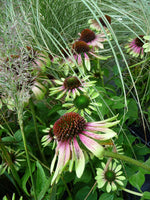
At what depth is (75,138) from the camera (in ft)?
1.22

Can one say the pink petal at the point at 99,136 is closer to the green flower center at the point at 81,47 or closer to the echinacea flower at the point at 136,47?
the green flower center at the point at 81,47

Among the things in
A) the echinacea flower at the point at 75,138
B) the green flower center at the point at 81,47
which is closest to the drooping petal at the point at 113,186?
the echinacea flower at the point at 75,138

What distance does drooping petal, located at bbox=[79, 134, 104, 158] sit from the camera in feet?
1.02

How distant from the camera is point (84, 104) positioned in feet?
1.85

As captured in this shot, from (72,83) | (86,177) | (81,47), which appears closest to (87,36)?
(81,47)

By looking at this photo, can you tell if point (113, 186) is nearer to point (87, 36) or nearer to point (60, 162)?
point (60, 162)

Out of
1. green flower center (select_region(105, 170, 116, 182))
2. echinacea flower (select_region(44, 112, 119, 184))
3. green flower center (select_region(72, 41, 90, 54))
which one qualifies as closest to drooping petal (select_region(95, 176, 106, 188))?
green flower center (select_region(105, 170, 116, 182))

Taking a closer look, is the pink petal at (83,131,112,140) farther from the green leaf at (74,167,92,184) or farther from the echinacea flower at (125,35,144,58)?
the echinacea flower at (125,35,144,58)

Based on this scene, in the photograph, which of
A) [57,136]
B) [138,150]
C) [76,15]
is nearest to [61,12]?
[76,15]

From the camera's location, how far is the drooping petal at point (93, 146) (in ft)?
1.02

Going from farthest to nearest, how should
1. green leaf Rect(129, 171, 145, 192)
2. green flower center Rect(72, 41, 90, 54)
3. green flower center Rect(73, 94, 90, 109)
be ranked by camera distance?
green flower center Rect(72, 41, 90, 54) < green flower center Rect(73, 94, 90, 109) < green leaf Rect(129, 171, 145, 192)

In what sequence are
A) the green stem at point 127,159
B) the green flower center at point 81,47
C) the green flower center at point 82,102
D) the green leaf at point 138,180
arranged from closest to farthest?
1. the green stem at point 127,159
2. the green leaf at point 138,180
3. the green flower center at point 82,102
4. the green flower center at point 81,47

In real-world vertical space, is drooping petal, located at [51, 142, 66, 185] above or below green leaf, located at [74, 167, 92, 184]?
above

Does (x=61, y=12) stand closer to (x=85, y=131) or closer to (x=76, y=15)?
(x=76, y=15)
